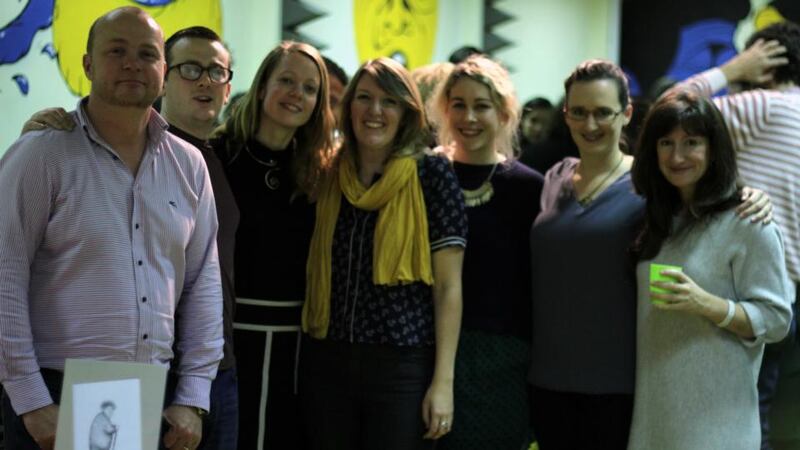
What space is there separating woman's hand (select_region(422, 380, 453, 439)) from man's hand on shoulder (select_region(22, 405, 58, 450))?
1.04 metres

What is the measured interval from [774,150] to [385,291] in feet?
4.61

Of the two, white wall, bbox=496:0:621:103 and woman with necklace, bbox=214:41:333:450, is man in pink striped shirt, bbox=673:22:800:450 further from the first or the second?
white wall, bbox=496:0:621:103

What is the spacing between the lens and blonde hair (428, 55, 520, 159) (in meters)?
2.74

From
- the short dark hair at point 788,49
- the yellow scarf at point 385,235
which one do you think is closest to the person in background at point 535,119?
the short dark hair at point 788,49

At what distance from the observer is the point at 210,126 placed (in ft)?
8.27

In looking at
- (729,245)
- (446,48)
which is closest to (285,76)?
(729,245)

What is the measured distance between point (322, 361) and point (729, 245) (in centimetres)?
118

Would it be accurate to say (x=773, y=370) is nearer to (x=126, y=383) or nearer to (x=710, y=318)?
(x=710, y=318)

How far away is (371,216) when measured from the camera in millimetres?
2529

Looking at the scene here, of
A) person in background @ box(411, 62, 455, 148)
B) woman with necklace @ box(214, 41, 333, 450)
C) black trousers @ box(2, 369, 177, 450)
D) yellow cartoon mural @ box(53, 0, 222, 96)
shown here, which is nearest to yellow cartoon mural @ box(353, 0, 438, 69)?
person in background @ box(411, 62, 455, 148)

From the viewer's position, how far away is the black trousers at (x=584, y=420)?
2.52 meters

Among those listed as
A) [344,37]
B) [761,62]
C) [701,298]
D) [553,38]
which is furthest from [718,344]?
[553,38]

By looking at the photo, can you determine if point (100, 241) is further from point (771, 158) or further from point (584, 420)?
point (771, 158)

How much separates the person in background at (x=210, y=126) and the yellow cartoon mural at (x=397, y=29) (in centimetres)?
234
